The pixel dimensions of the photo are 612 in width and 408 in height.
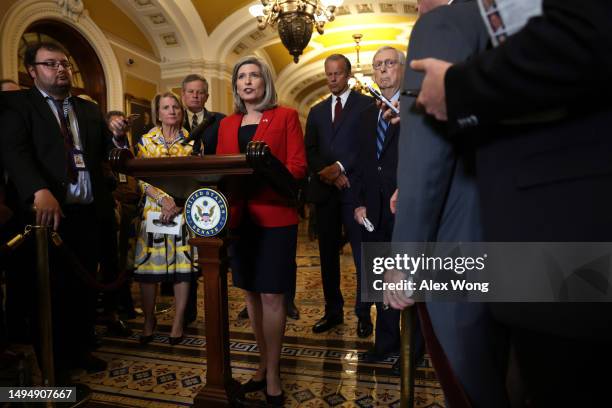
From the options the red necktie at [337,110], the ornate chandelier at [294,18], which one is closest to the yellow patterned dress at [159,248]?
the red necktie at [337,110]

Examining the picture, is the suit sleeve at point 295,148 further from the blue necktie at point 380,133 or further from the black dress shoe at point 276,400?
the black dress shoe at point 276,400

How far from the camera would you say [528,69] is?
0.66 metres

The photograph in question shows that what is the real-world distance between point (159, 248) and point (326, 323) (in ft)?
4.45

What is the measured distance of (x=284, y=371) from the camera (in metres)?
2.47

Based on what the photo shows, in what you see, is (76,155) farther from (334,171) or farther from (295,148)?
(334,171)

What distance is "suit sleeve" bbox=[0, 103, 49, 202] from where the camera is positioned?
217cm

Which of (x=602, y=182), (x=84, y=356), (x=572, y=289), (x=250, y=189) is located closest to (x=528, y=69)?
(x=602, y=182)

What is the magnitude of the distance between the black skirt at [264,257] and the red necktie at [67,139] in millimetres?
1138

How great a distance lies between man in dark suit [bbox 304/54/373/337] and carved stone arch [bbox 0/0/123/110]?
16.2ft

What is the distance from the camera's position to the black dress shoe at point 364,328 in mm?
3018

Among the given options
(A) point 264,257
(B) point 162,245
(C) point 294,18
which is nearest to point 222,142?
(A) point 264,257

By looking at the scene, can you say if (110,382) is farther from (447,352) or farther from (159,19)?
(159,19)

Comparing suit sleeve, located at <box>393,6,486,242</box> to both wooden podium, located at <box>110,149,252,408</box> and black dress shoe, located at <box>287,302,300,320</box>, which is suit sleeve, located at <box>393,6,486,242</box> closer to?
wooden podium, located at <box>110,149,252,408</box>

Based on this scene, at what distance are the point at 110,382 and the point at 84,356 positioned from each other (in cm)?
29
